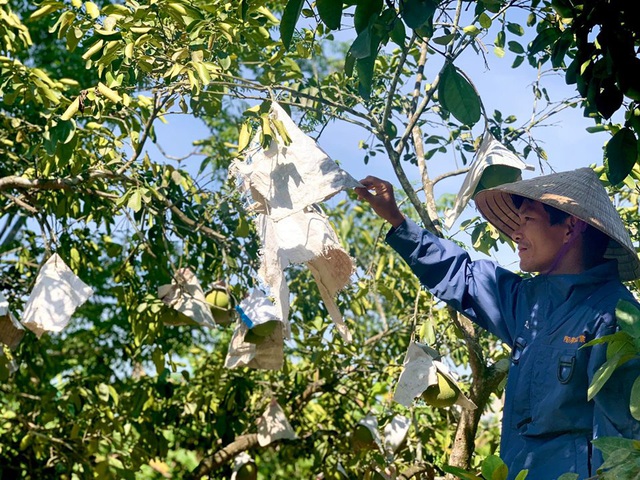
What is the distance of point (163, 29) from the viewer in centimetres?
277

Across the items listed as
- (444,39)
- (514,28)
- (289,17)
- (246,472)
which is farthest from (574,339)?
(246,472)

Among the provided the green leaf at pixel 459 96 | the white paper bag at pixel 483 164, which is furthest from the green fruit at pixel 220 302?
the green leaf at pixel 459 96

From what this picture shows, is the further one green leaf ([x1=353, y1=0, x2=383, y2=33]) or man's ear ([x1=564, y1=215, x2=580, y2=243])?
man's ear ([x1=564, y1=215, x2=580, y2=243])

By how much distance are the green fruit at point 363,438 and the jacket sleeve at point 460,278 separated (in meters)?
1.35

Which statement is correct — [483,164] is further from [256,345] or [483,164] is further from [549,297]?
[256,345]

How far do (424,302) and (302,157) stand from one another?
1695 mm

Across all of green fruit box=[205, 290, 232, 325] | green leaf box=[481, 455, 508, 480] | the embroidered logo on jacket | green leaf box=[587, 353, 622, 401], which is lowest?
green leaf box=[481, 455, 508, 480]

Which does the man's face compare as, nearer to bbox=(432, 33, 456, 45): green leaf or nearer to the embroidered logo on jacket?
the embroidered logo on jacket

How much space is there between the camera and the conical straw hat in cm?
204

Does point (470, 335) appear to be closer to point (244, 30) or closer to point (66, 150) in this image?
point (244, 30)

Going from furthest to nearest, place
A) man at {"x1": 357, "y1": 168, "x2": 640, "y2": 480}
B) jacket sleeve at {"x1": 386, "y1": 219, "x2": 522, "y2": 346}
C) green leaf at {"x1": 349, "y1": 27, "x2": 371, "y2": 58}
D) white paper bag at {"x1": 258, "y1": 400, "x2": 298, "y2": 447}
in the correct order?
white paper bag at {"x1": 258, "y1": 400, "x2": 298, "y2": 447} < jacket sleeve at {"x1": 386, "y1": 219, "x2": 522, "y2": 346} < man at {"x1": 357, "y1": 168, "x2": 640, "y2": 480} < green leaf at {"x1": 349, "y1": 27, "x2": 371, "y2": 58}

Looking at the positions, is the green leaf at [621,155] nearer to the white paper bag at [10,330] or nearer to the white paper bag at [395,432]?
the white paper bag at [395,432]

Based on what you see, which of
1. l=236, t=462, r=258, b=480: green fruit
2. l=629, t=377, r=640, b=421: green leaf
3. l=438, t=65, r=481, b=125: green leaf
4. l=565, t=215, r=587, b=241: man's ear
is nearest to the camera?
l=629, t=377, r=640, b=421: green leaf

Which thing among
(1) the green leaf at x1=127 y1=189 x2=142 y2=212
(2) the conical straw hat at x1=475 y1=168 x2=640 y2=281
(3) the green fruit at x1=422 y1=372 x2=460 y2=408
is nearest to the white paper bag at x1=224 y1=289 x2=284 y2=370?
(1) the green leaf at x1=127 y1=189 x2=142 y2=212
